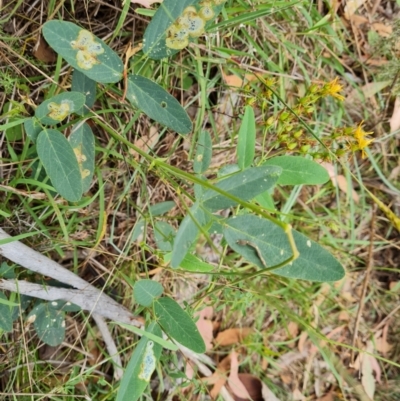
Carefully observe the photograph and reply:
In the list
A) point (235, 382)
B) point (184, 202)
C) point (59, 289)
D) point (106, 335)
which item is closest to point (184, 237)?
point (184, 202)

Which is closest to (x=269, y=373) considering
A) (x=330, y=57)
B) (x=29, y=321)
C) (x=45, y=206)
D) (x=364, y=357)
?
(x=364, y=357)

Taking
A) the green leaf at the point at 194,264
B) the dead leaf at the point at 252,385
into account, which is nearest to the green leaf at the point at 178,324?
the green leaf at the point at 194,264

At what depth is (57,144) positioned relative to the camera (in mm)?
1057

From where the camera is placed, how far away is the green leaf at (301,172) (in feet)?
3.52

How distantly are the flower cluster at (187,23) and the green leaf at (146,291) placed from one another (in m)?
0.58

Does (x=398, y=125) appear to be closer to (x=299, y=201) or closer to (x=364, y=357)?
(x=299, y=201)

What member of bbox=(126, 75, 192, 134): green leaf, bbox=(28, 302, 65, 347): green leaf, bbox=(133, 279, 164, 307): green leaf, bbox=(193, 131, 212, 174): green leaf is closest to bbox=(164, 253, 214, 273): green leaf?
bbox=(133, 279, 164, 307): green leaf

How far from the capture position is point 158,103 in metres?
1.09

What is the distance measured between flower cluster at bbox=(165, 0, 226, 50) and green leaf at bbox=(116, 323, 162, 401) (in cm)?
70

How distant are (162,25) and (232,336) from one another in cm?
126

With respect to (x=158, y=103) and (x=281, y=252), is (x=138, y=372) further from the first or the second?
(x=158, y=103)

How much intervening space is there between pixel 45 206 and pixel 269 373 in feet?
3.93

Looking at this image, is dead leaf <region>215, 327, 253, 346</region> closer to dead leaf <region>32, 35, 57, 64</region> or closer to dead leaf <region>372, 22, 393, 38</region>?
dead leaf <region>32, 35, 57, 64</region>

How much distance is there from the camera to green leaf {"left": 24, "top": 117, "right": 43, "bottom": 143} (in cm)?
110
